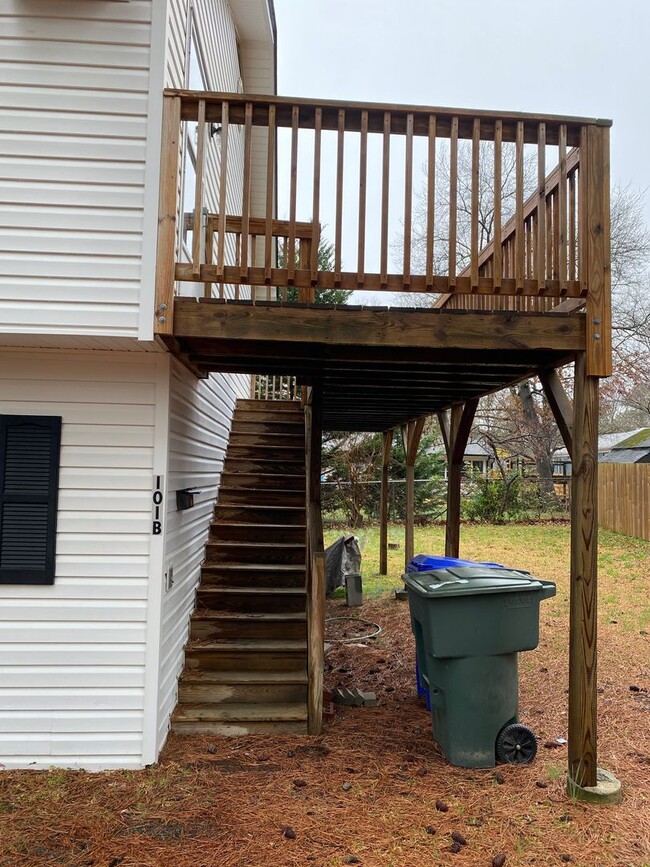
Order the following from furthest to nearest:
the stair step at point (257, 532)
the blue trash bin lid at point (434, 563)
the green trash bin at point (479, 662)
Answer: the stair step at point (257, 532) < the blue trash bin lid at point (434, 563) < the green trash bin at point (479, 662)

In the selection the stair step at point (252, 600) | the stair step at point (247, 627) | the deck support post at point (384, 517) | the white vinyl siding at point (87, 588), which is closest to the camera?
the white vinyl siding at point (87, 588)

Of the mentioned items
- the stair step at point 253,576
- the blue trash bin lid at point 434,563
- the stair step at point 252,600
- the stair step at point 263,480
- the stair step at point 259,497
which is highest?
the stair step at point 263,480

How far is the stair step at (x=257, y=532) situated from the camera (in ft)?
18.9

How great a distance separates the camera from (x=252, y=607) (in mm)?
5125

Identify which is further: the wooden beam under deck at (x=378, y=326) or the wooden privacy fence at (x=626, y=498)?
the wooden privacy fence at (x=626, y=498)

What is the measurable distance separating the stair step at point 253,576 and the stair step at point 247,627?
0.42 m

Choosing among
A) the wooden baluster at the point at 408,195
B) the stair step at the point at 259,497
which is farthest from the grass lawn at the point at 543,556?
the wooden baluster at the point at 408,195

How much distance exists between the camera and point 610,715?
4.54m

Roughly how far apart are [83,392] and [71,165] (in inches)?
50.9

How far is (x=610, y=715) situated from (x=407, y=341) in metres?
3.17

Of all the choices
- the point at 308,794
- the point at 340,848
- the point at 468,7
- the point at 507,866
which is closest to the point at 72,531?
the point at 308,794

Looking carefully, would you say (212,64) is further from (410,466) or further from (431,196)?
(410,466)

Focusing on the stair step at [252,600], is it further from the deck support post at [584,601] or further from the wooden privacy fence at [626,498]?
the wooden privacy fence at [626,498]

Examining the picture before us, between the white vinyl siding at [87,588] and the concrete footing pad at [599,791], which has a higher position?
the white vinyl siding at [87,588]
